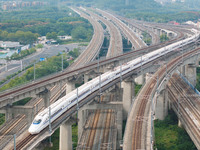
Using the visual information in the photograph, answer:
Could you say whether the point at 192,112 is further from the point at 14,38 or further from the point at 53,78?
the point at 14,38

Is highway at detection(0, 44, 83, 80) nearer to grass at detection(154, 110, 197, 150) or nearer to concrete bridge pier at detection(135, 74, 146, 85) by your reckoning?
concrete bridge pier at detection(135, 74, 146, 85)

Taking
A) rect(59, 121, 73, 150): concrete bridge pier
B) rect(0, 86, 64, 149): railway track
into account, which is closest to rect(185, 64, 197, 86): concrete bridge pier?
rect(0, 86, 64, 149): railway track

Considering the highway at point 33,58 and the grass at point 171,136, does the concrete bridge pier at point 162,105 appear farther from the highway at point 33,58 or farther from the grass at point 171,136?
the highway at point 33,58

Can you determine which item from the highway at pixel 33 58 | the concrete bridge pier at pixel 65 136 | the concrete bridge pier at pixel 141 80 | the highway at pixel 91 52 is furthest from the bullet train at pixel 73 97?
the highway at pixel 33 58

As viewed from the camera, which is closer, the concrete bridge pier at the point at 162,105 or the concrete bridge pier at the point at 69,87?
the concrete bridge pier at the point at 162,105

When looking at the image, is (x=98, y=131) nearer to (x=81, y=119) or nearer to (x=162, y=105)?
(x=81, y=119)

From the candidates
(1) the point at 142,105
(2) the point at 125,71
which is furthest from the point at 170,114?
(1) the point at 142,105

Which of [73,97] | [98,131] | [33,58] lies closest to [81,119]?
[98,131]
